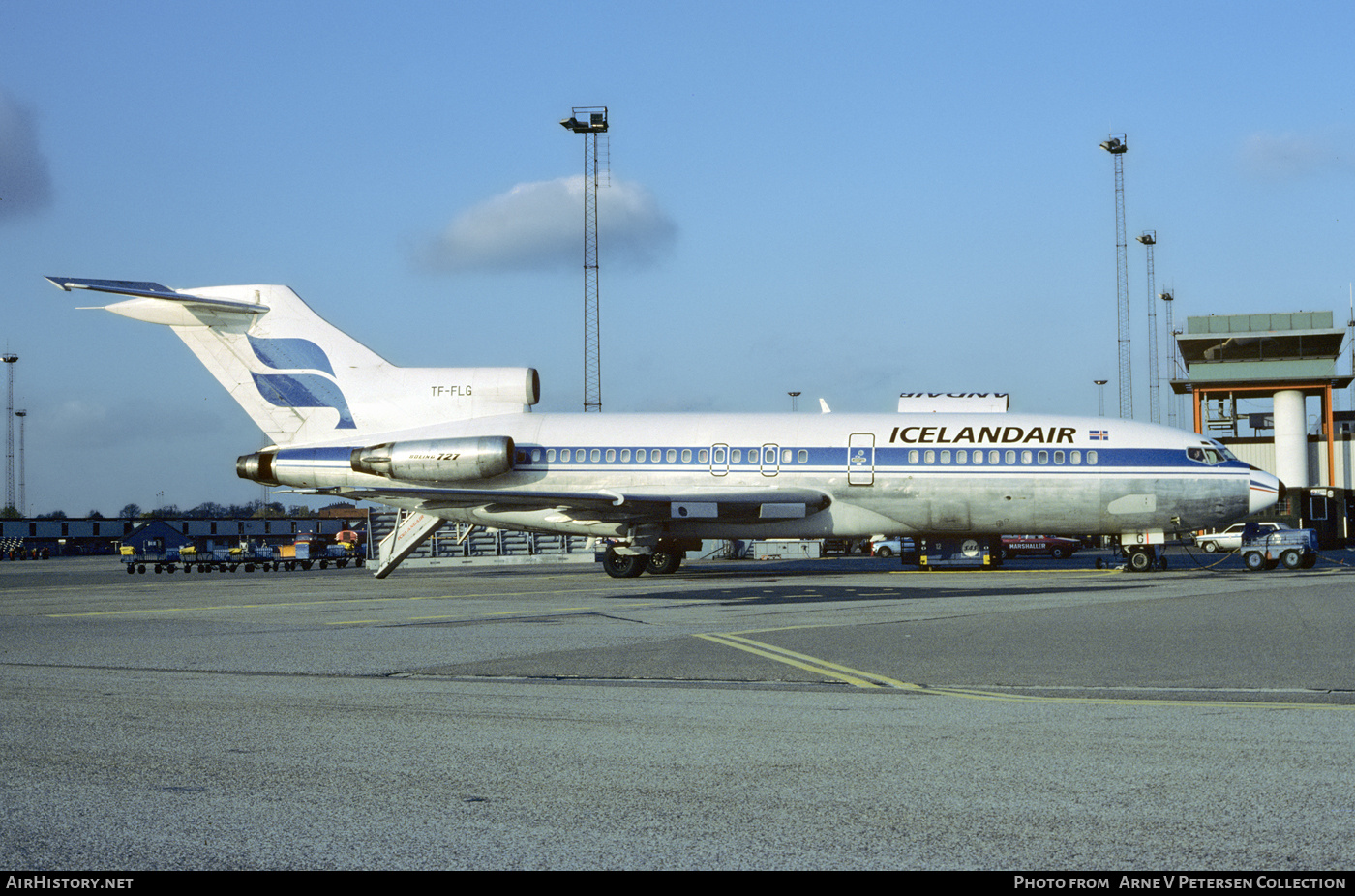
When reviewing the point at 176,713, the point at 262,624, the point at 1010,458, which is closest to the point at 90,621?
the point at 262,624

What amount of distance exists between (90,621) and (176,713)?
34.1 ft

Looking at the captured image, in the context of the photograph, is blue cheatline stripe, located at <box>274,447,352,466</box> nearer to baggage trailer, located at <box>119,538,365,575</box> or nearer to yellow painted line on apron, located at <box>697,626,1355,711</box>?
baggage trailer, located at <box>119,538,365,575</box>

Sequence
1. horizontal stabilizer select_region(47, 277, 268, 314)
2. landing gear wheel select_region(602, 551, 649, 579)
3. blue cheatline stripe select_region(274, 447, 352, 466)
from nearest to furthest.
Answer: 1. horizontal stabilizer select_region(47, 277, 268, 314)
2. landing gear wheel select_region(602, 551, 649, 579)
3. blue cheatline stripe select_region(274, 447, 352, 466)

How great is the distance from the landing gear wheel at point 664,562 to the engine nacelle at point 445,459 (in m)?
4.79

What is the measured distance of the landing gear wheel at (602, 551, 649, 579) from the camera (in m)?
30.2

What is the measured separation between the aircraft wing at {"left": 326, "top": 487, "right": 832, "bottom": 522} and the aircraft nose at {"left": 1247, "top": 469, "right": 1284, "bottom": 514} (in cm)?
1030

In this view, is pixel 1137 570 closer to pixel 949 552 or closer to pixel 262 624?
pixel 949 552

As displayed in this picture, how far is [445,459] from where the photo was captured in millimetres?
29969

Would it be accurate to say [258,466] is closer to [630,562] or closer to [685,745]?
[630,562]

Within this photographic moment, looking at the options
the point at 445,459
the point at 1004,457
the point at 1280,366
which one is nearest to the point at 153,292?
the point at 445,459

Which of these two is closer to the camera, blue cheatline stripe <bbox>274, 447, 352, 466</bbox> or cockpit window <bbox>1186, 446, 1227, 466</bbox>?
cockpit window <bbox>1186, 446, 1227, 466</bbox>

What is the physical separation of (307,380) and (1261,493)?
82.4 feet

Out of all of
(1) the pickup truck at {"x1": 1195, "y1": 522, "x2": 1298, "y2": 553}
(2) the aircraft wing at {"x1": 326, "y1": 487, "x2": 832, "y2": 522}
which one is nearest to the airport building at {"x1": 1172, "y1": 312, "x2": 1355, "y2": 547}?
(1) the pickup truck at {"x1": 1195, "y1": 522, "x2": 1298, "y2": 553}

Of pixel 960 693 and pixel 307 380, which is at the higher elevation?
pixel 307 380
